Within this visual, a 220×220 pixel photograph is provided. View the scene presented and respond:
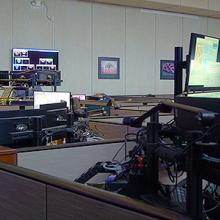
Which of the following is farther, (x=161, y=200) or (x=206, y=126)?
Answer: (x=161, y=200)

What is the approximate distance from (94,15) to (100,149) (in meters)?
7.55

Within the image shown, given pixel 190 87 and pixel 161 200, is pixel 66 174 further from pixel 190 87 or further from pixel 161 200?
pixel 161 200

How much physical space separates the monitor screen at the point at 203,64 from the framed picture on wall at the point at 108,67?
24.7ft

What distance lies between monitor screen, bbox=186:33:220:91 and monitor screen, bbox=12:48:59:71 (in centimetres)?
654

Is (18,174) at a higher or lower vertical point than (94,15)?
lower

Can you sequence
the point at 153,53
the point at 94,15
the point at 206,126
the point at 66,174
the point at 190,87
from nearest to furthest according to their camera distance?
the point at 206,126
the point at 190,87
the point at 66,174
the point at 94,15
the point at 153,53

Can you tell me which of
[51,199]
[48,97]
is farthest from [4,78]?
[51,199]

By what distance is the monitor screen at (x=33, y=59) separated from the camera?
830 centimetres

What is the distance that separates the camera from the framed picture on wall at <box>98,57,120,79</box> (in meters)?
9.45

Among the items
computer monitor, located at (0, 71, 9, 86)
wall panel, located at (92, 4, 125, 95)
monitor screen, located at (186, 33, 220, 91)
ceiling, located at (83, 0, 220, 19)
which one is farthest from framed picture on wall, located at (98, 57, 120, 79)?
monitor screen, located at (186, 33, 220, 91)

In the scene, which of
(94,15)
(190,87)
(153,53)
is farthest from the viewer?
(153,53)

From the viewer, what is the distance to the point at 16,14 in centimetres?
840

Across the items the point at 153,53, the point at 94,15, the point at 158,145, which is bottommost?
the point at 158,145

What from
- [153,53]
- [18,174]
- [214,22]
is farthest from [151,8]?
[18,174]
